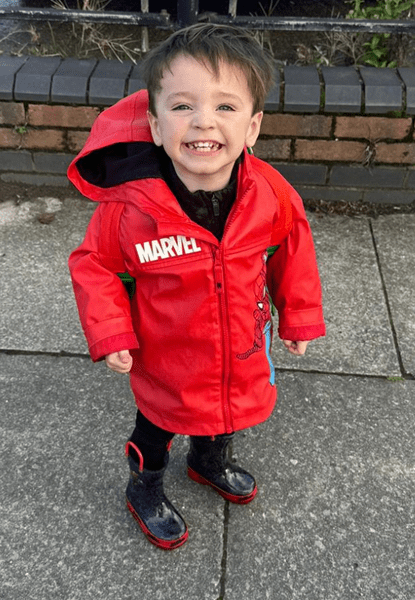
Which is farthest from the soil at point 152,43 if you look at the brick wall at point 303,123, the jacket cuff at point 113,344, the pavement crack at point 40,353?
the jacket cuff at point 113,344

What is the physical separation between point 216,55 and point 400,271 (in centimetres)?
207

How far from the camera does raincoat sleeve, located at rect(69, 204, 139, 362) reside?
1799 mm

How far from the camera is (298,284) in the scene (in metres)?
1.99

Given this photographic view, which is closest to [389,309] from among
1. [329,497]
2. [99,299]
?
→ [329,497]

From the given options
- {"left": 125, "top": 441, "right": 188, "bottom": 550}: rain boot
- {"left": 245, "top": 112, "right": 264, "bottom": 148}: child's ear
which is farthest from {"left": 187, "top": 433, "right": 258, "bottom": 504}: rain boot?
{"left": 245, "top": 112, "right": 264, "bottom": 148}: child's ear

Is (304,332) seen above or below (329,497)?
above

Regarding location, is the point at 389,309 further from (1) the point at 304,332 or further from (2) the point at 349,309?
(1) the point at 304,332

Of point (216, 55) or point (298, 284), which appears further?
point (298, 284)

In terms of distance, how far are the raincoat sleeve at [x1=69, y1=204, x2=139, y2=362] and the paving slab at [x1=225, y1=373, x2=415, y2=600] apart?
0.84 m

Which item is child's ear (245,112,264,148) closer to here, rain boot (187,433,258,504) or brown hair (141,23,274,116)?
brown hair (141,23,274,116)

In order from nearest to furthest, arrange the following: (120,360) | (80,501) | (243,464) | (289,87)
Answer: (120,360) → (80,501) → (243,464) → (289,87)

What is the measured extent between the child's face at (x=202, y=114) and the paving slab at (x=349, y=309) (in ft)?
4.52

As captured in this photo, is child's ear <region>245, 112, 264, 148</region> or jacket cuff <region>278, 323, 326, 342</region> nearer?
child's ear <region>245, 112, 264, 148</region>

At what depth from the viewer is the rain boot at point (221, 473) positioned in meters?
2.24
